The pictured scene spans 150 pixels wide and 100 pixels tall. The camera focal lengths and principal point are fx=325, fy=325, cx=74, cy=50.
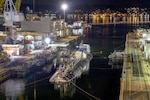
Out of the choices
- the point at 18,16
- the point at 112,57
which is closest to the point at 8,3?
the point at 18,16

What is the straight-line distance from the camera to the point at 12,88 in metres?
15.3

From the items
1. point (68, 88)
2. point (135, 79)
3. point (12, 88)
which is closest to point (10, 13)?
point (12, 88)

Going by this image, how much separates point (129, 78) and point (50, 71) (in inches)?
250

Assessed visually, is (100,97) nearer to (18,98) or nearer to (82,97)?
(82,97)

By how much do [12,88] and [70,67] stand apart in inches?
147

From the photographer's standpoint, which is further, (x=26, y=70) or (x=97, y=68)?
(x=97, y=68)

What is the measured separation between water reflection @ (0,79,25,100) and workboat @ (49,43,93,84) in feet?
5.06

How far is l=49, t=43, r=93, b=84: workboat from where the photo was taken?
52.6 feet

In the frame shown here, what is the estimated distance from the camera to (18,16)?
39281mm

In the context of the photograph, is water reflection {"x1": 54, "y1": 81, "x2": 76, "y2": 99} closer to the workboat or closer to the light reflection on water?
the light reflection on water

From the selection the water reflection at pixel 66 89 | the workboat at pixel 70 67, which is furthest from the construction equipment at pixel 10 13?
the water reflection at pixel 66 89

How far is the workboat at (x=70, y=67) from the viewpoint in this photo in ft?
52.6


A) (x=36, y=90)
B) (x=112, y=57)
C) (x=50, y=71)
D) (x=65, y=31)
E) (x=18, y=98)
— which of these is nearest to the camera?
(x=18, y=98)

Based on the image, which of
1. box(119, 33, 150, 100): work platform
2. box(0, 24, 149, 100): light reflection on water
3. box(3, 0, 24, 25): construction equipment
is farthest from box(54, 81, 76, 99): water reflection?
box(3, 0, 24, 25): construction equipment
